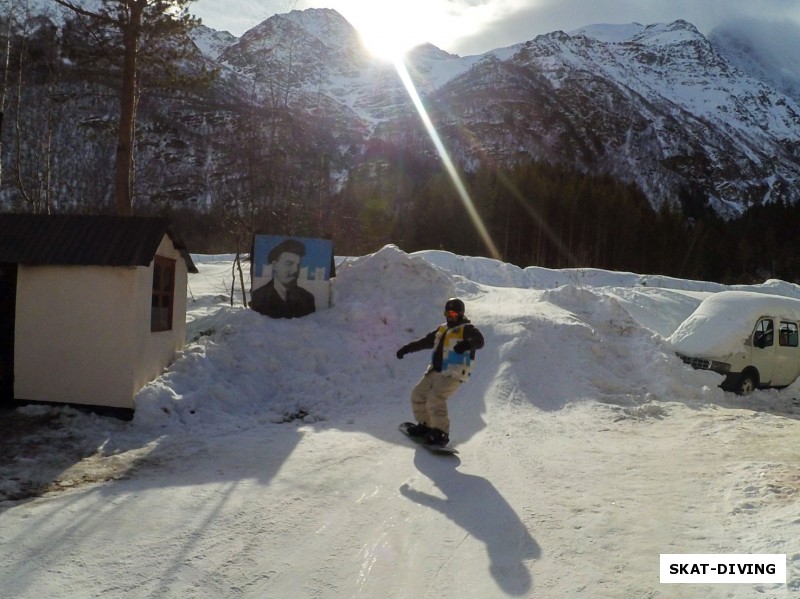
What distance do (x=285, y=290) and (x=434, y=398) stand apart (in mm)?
6459

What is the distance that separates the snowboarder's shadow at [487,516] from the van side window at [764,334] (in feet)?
30.0

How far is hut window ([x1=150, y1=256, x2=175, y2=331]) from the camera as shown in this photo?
30.1 feet

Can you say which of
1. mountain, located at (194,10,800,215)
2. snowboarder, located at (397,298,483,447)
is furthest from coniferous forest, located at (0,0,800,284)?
mountain, located at (194,10,800,215)

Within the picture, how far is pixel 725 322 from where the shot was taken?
12.7 metres

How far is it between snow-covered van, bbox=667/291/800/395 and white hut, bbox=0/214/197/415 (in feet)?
35.1

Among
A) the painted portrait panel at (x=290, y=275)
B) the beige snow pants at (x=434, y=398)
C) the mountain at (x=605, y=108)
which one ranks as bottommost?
the beige snow pants at (x=434, y=398)

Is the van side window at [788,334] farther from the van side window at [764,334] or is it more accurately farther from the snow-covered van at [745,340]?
the van side window at [764,334]

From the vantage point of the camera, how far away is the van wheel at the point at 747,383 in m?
12.1

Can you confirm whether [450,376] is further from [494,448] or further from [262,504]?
[262,504]

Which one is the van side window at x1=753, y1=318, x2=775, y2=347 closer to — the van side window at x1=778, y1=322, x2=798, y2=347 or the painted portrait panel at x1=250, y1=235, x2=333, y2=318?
the van side window at x1=778, y1=322, x2=798, y2=347

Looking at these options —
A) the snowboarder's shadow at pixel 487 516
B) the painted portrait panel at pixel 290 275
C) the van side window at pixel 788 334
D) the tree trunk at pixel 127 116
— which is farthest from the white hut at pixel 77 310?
the van side window at pixel 788 334

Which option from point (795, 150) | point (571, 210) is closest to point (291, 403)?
point (571, 210)

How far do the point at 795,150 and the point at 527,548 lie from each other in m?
171

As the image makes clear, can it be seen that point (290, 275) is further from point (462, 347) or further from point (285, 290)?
point (462, 347)
